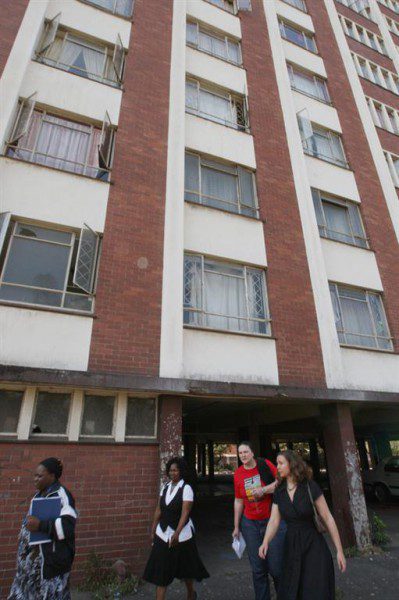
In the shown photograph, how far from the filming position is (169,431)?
610 centimetres

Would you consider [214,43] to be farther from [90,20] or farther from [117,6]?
[90,20]

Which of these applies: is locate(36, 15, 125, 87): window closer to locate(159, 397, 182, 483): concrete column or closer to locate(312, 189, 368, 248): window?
locate(312, 189, 368, 248): window

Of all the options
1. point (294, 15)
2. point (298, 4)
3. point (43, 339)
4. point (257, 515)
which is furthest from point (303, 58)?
point (257, 515)

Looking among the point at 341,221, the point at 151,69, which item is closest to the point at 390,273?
the point at 341,221

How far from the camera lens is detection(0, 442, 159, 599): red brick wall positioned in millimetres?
5039

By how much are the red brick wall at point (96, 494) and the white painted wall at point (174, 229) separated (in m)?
1.58

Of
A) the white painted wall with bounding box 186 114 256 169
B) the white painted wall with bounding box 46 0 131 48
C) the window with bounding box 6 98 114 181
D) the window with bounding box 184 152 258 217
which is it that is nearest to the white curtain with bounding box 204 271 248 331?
the window with bounding box 184 152 258 217

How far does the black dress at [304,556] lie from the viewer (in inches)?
127

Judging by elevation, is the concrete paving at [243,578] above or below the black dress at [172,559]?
below

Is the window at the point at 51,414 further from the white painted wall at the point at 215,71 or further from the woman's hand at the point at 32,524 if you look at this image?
the white painted wall at the point at 215,71

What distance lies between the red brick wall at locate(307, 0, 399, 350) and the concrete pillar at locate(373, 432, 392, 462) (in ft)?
28.1

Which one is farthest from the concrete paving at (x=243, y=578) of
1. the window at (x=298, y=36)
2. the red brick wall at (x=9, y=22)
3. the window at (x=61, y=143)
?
the window at (x=298, y=36)

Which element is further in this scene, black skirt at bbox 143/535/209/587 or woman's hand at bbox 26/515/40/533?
black skirt at bbox 143/535/209/587

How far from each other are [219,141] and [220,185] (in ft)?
4.33
